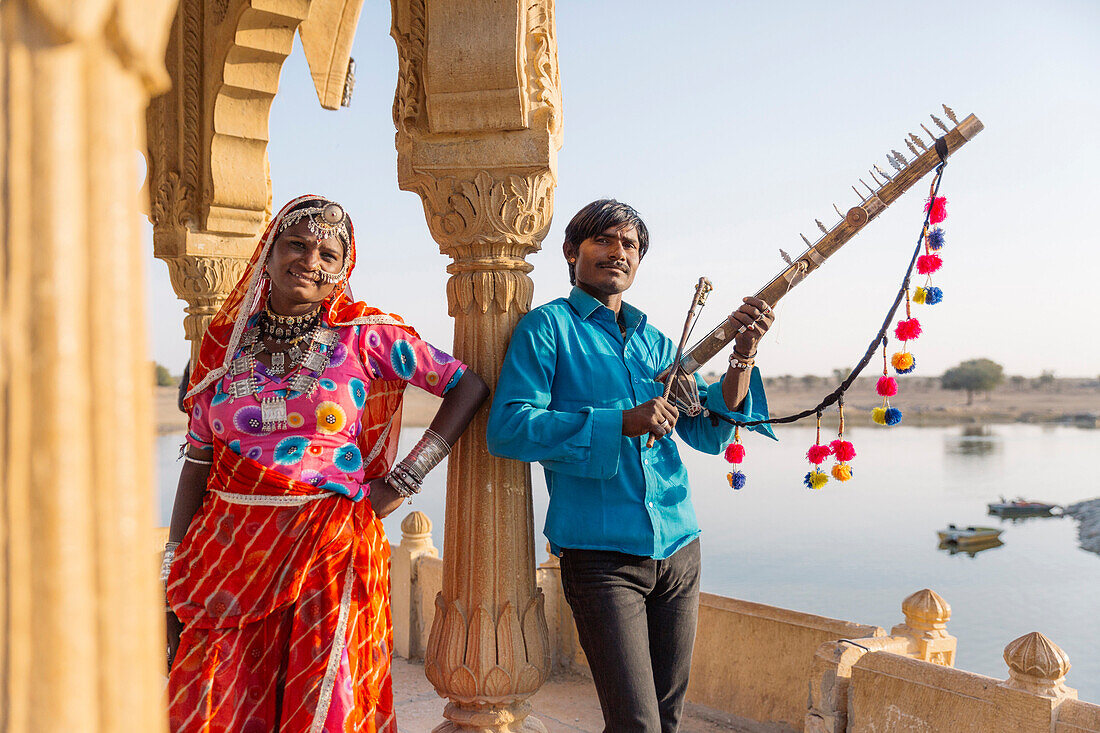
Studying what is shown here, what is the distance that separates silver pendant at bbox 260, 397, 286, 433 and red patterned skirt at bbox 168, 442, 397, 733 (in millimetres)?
86

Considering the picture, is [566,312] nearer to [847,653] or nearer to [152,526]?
[152,526]

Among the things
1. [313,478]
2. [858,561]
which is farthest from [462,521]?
[858,561]

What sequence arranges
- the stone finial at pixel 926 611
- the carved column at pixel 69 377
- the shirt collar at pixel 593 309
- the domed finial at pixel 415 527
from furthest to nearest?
1. the domed finial at pixel 415 527
2. the stone finial at pixel 926 611
3. the shirt collar at pixel 593 309
4. the carved column at pixel 69 377

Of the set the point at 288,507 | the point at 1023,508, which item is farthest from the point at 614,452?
the point at 1023,508

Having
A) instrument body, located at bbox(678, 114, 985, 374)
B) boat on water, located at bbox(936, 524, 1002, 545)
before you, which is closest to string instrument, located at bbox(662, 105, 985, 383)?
instrument body, located at bbox(678, 114, 985, 374)

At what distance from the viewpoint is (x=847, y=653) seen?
273 centimetres

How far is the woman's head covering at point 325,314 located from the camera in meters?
1.84

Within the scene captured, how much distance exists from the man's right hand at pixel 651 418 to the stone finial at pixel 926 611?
5.52 ft

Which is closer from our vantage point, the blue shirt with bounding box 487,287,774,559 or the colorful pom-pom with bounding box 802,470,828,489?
the blue shirt with bounding box 487,287,774,559

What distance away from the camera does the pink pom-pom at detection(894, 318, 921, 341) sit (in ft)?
6.37

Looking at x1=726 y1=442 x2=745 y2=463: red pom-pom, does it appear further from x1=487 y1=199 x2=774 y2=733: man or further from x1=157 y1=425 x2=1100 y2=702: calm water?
x1=157 y1=425 x2=1100 y2=702: calm water

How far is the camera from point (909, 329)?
1.95m

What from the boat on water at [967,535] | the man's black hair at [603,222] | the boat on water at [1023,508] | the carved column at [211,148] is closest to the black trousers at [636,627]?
the man's black hair at [603,222]

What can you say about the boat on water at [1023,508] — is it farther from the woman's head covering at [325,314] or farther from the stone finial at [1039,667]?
the woman's head covering at [325,314]
